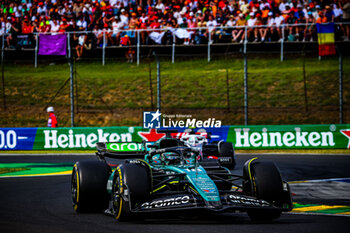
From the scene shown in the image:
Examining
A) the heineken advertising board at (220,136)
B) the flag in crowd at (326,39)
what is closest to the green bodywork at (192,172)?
the heineken advertising board at (220,136)

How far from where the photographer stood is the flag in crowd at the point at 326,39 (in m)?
25.0

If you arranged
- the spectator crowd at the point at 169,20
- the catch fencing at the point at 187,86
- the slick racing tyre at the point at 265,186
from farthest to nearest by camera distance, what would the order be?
the spectator crowd at the point at 169,20, the catch fencing at the point at 187,86, the slick racing tyre at the point at 265,186

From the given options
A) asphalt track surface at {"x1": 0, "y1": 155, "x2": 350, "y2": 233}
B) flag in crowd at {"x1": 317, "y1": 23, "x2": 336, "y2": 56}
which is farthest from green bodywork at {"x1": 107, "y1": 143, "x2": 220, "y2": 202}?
flag in crowd at {"x1": 317, "y1": 23, "x2": 336, "y2": 56}

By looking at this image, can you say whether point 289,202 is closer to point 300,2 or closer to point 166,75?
point 166,75

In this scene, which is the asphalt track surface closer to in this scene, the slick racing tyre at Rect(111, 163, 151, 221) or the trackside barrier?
the slick racing tyre at Rect(111, 163, 151, 221)

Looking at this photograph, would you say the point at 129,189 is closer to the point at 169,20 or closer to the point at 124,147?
the point at 124,147

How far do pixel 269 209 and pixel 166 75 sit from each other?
61.2 ft

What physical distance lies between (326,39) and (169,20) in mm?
7316

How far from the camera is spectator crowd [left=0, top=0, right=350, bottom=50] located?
25.7 meters

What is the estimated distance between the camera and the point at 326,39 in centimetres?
2517

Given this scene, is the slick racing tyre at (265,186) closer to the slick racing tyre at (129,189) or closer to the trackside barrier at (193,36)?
the slick racing tyre at (129,189)

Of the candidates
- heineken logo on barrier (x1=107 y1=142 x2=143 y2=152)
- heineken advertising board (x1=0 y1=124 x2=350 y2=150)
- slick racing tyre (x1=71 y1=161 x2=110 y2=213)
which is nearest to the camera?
slick racing tyre (x1=71 y1=161 x2=110 y2=213)

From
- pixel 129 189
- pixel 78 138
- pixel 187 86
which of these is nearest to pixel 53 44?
pixel 187 86

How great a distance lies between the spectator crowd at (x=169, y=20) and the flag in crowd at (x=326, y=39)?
53cm
